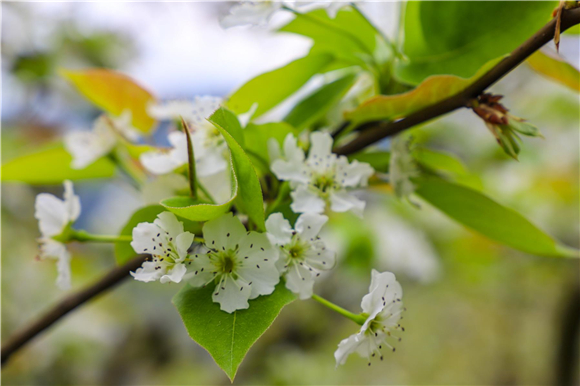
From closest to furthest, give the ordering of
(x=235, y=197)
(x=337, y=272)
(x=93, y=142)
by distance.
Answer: (x=235, y=197)
(x=93, y=142)
(x=337, y=272)

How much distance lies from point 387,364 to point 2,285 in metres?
1.55

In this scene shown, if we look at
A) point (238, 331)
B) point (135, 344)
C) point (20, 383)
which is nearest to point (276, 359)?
point (135, 344)

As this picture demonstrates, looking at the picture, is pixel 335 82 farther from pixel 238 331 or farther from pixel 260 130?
pixel 238 331

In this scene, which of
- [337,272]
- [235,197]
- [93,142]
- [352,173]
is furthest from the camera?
[337,272]

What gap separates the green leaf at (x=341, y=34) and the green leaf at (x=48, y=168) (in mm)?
291

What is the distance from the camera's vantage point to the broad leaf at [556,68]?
1.36 feet

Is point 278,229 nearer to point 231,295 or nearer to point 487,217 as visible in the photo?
point 231,295

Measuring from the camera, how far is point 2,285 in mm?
1321

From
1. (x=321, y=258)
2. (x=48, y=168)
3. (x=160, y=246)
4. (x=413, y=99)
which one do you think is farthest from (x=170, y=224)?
(x=48, y=168)

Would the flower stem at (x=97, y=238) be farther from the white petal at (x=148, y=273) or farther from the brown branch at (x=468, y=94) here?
the brown branch at (x=468, y=94)

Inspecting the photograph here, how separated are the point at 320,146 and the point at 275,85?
10cm

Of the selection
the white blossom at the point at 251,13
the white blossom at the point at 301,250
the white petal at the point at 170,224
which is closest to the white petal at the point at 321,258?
the white blossom at the point at 301,250

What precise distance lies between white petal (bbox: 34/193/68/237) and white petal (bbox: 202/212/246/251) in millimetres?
173

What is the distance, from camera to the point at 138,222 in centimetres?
35
